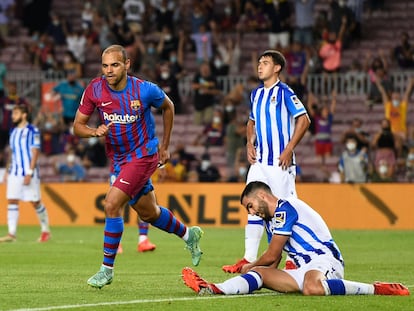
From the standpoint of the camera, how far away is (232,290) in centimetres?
1028

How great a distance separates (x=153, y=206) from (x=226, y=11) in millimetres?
19723

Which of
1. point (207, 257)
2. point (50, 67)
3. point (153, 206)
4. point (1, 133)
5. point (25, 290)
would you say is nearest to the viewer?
point (25, 290)

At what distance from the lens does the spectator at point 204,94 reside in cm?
2870

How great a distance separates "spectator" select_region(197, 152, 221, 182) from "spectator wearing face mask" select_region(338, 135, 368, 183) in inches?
106

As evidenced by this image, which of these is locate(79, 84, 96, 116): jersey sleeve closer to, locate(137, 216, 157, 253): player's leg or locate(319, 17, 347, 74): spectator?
locate(137, 216, 157, 253): player's leg

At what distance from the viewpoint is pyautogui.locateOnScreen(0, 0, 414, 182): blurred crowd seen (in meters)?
26.0

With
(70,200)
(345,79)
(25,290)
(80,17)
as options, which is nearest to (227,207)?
(70,200)

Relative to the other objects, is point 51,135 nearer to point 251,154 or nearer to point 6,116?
point 6,116

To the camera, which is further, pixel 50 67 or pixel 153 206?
pixel 50 67

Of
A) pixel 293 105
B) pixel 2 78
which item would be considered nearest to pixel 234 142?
pixel 2 78

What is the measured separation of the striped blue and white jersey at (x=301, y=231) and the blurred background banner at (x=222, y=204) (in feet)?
43.4

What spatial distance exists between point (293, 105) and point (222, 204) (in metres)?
11.5

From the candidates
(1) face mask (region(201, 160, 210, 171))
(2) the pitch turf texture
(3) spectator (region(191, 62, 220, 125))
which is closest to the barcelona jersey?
(2) the pitch turf texture

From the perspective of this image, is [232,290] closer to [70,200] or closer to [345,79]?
[70,200]
